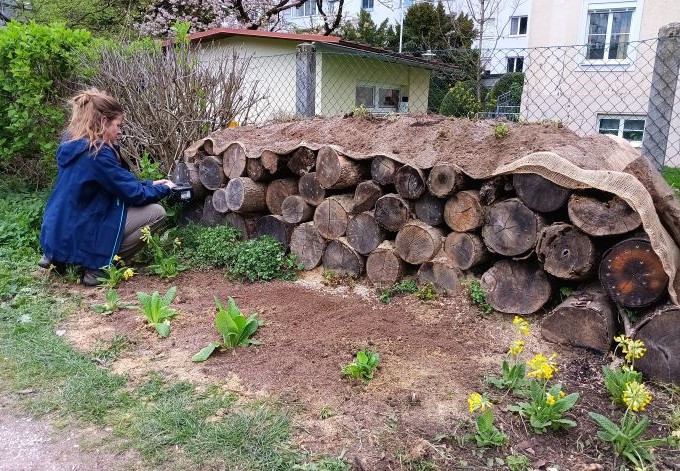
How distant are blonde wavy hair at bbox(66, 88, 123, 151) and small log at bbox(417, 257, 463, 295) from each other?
2.69 m

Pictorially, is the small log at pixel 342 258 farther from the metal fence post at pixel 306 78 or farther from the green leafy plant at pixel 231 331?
the metal fence post at pixel 306 78

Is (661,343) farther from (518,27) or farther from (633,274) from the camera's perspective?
(518,27)

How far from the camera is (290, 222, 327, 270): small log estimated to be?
4469 mm

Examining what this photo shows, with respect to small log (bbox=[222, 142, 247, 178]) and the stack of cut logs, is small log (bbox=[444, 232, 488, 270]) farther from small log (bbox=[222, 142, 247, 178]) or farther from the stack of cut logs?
small log (bbox=[222, 142, 247, 178])

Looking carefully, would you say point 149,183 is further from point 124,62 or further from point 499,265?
point 499,265

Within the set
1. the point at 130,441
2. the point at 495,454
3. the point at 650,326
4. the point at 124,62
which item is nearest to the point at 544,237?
the point at 650,326

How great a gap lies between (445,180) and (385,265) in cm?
83

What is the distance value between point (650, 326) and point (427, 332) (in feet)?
4.06

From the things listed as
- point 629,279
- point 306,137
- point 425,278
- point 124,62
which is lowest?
point 425,278

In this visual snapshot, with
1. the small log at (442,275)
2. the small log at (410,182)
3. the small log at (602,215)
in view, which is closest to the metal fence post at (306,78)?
the small log at (410,182)

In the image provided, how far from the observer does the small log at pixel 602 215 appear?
2.95 metres

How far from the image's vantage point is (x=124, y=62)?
5855 mm

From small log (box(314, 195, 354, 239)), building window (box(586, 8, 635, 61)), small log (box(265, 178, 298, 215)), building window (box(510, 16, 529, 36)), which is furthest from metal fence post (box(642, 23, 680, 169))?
building window (box(510, 16, 529, 36))

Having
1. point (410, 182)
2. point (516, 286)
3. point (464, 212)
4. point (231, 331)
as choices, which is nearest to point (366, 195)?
point (410, 182)
